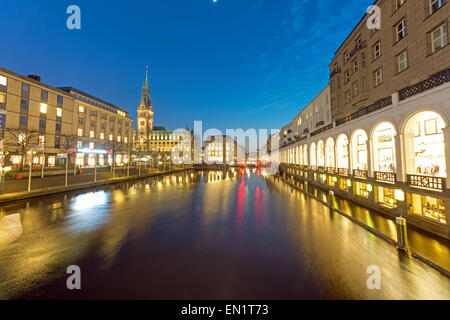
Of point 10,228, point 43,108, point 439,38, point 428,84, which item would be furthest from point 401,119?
point 43,108

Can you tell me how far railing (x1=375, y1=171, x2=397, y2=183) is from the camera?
1279 cm

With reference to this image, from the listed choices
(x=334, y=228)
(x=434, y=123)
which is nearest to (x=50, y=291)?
(x=334, y=228)

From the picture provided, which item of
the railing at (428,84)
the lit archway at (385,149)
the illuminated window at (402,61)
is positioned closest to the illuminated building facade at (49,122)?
the railing at (428,84)

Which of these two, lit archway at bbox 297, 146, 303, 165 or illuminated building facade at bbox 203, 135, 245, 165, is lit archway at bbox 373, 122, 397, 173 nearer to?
lit archway at bbox 297, 146, 303, 165

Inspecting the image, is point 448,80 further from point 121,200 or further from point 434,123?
point 121,200

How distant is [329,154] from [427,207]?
57.9 ft

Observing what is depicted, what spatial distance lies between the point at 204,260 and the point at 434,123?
1887 cm

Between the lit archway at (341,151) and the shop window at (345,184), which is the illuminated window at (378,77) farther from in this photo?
the shop window at (345,184)

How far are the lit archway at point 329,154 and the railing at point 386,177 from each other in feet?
35.7

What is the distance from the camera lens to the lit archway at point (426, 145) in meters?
11.9

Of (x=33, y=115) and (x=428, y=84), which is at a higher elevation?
(x=33, y=115)

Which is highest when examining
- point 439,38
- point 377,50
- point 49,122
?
point 377,50

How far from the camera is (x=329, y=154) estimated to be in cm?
2709

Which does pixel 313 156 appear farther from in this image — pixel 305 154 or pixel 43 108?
pixel 43 108
